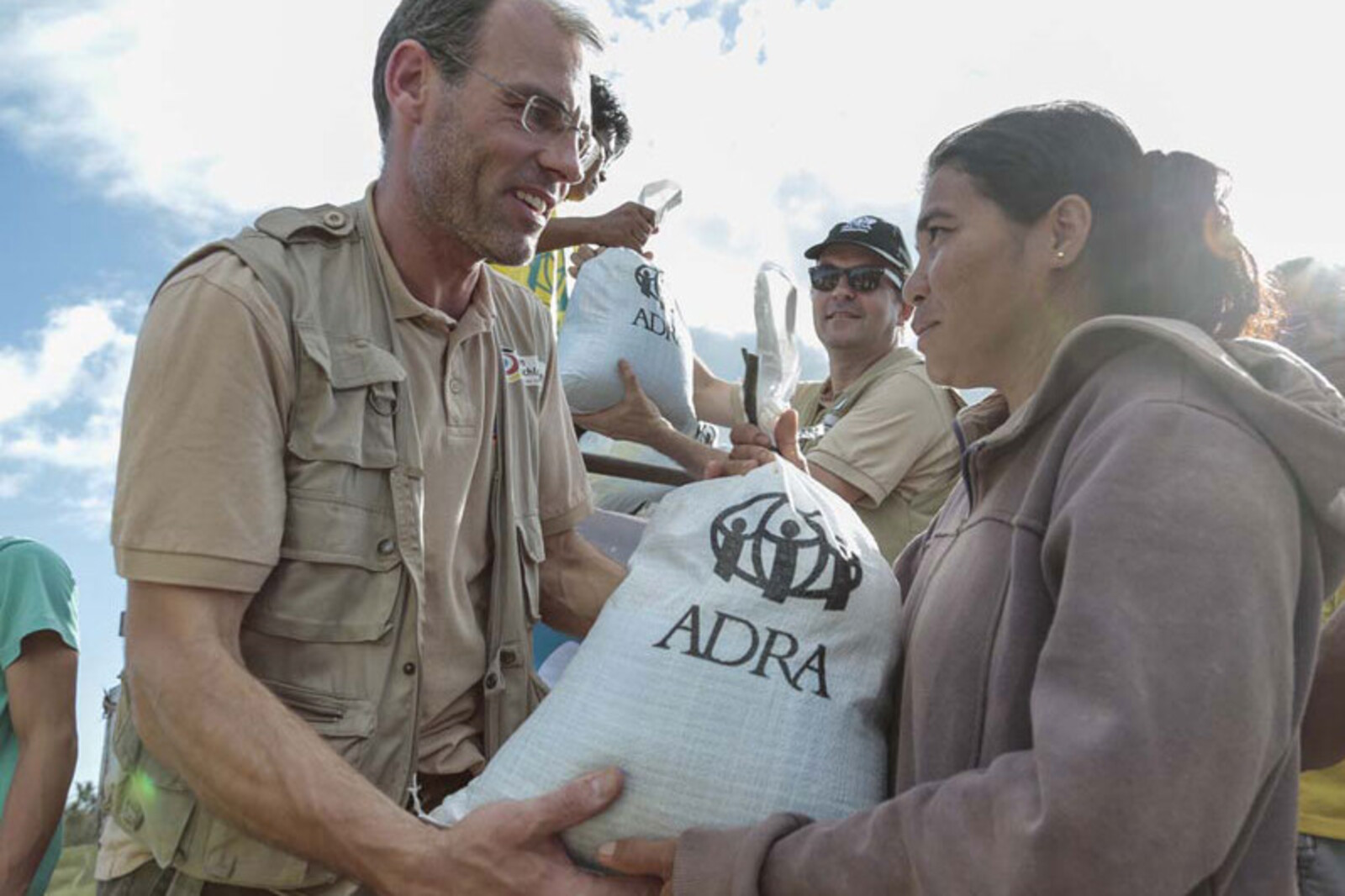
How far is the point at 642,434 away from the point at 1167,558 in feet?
9.03

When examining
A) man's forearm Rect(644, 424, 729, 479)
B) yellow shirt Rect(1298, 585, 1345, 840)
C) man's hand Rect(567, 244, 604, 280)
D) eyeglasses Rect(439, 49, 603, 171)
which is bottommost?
yellow shirt Rect(1298, 585, 1345, 840)

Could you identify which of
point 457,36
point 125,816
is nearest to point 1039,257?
point 457,36

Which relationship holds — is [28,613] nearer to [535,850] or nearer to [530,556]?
[530,556]

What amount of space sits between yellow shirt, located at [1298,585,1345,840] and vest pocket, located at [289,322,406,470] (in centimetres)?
194

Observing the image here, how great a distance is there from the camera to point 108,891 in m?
1.86

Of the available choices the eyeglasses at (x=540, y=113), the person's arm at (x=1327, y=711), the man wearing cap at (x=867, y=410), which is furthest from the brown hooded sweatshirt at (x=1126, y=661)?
the man wearing cap at (x=867, y=410)

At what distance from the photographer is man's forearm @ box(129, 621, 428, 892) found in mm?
1582

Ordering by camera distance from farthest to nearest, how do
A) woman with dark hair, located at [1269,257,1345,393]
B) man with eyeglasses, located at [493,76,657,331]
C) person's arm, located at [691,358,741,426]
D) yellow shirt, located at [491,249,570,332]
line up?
person's arm, located at [691,358,741,426] < yellow shirt, located at [491,249,570,332] < man with eyeglasses, located at [493,76,657,331] < woman with dark hair, located at [1269,257,1345,393]

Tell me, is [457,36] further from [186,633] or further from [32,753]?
[32,753]

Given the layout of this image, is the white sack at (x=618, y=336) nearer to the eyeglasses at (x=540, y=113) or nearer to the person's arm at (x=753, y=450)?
the eyeglasses at (x=540, y=113)

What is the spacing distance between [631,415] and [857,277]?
0.94m

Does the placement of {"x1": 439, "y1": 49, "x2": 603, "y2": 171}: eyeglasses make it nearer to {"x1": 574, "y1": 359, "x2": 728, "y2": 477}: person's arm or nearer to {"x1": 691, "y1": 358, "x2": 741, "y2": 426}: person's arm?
{"x1": 574, "y1": 359, "x2": 728, "y2": 477}: person's arm

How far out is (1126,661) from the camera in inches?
41.4

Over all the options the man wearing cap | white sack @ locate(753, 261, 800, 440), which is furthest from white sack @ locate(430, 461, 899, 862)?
white sack @ locate(753, 261, 800, 440)
